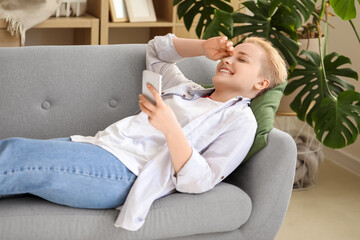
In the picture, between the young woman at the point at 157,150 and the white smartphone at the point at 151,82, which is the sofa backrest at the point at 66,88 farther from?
the white smartphone at the point at 151,82

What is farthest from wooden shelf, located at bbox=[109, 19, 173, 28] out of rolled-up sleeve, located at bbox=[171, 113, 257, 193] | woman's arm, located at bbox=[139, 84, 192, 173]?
woman's arm, located at bbox=[139, 84, 192, 173]

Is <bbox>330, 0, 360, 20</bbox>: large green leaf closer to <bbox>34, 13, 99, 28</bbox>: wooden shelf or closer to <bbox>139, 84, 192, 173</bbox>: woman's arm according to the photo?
<bbox>139, 84, 192, 173</bbox>: woman's arm

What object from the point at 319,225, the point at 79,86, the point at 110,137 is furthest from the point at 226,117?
the point at 319,225

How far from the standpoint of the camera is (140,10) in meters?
3.66

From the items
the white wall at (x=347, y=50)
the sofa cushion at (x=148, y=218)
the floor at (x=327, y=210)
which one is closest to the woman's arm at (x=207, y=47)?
the sofa cushion at (x=148, y=218)

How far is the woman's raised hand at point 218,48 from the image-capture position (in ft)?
6.89

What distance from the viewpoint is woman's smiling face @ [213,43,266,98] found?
2.08m

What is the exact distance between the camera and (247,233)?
197 cm

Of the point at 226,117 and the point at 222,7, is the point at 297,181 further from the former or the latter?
the point at 226,117

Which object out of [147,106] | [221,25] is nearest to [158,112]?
[147,106]

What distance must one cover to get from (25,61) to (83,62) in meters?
0.22

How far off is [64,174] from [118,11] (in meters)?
2.02

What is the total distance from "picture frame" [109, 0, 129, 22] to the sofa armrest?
1869mm

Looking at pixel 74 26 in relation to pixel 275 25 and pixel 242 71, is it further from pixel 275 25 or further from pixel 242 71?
pixel 242 71
